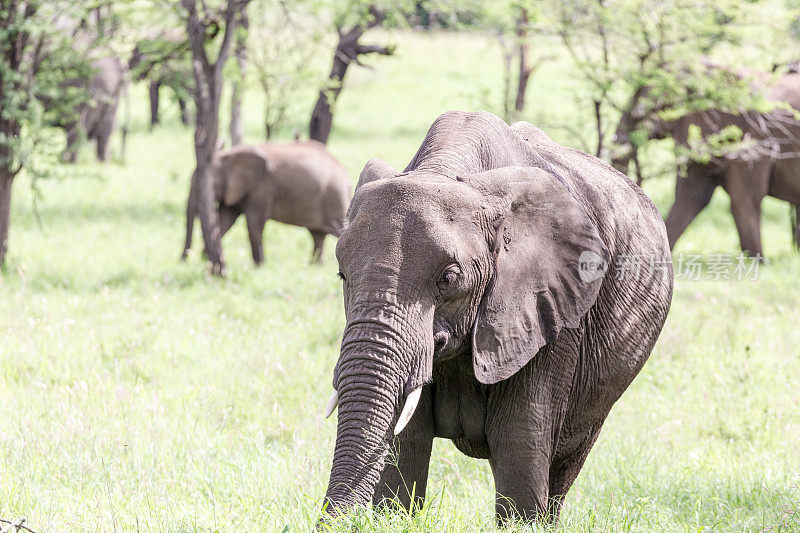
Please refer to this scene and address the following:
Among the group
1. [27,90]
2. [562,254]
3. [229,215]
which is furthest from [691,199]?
[562,254]

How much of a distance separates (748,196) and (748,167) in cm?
39

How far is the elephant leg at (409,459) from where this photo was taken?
165 inches

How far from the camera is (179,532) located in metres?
4.02

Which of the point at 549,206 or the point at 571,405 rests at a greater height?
the point at 549,206

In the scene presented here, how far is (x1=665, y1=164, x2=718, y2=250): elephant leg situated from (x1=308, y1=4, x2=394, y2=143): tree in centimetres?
468

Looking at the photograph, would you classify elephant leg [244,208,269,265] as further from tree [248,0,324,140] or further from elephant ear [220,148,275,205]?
tree [248,0,324,140]

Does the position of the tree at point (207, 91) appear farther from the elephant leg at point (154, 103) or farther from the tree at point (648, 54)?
the elephant leg at point (154, 103)

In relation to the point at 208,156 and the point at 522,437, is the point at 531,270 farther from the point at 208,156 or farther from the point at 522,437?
the point at 208,156

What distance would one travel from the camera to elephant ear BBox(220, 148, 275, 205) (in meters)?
13.1

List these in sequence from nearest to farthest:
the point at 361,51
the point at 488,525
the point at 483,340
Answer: the point at 483,340 < the point at 488,525 < the point at 361,51

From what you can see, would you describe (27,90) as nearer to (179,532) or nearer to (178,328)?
(178,328)

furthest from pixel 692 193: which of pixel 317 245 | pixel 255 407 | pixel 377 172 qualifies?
pixel 377 172

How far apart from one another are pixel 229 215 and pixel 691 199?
5916mm

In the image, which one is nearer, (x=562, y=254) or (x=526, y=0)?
(x=562, y=254)
